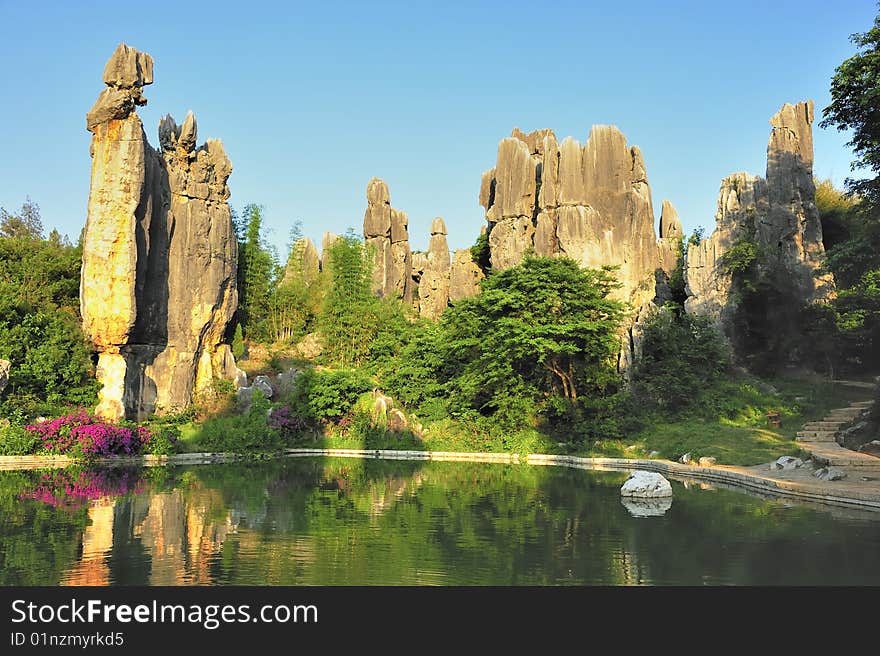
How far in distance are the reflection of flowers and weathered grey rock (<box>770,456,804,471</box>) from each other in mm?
13748

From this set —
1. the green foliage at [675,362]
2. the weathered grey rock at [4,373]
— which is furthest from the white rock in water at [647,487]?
Answer: the weathered grey rock at [4,373]

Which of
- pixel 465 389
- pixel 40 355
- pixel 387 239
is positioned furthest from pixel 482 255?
pixel 40 355

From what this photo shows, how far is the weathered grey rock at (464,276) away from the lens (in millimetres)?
38625

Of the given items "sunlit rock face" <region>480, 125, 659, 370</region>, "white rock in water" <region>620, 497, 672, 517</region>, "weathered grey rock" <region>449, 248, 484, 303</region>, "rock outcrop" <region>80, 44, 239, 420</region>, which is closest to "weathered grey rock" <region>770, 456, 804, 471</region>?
"white rock in water" <region>620, 497, 672, 517</region>

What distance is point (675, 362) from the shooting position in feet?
75.7

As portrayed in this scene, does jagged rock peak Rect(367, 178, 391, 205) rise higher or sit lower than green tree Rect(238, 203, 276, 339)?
higher

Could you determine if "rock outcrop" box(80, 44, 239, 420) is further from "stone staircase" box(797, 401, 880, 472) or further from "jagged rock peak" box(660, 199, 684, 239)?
"jagged rock peak" box(660, 199, 684, 239)

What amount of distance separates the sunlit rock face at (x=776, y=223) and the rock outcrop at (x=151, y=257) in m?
18.9

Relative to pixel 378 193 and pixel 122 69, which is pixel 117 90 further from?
pixel 378 193

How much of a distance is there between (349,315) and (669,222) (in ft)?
68.1

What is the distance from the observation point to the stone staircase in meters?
14.5

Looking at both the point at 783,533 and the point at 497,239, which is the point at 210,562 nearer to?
the point at 783,533

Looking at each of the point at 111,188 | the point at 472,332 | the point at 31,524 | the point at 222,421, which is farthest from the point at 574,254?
the point at 31,524

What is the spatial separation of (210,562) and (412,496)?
20.0 ft
